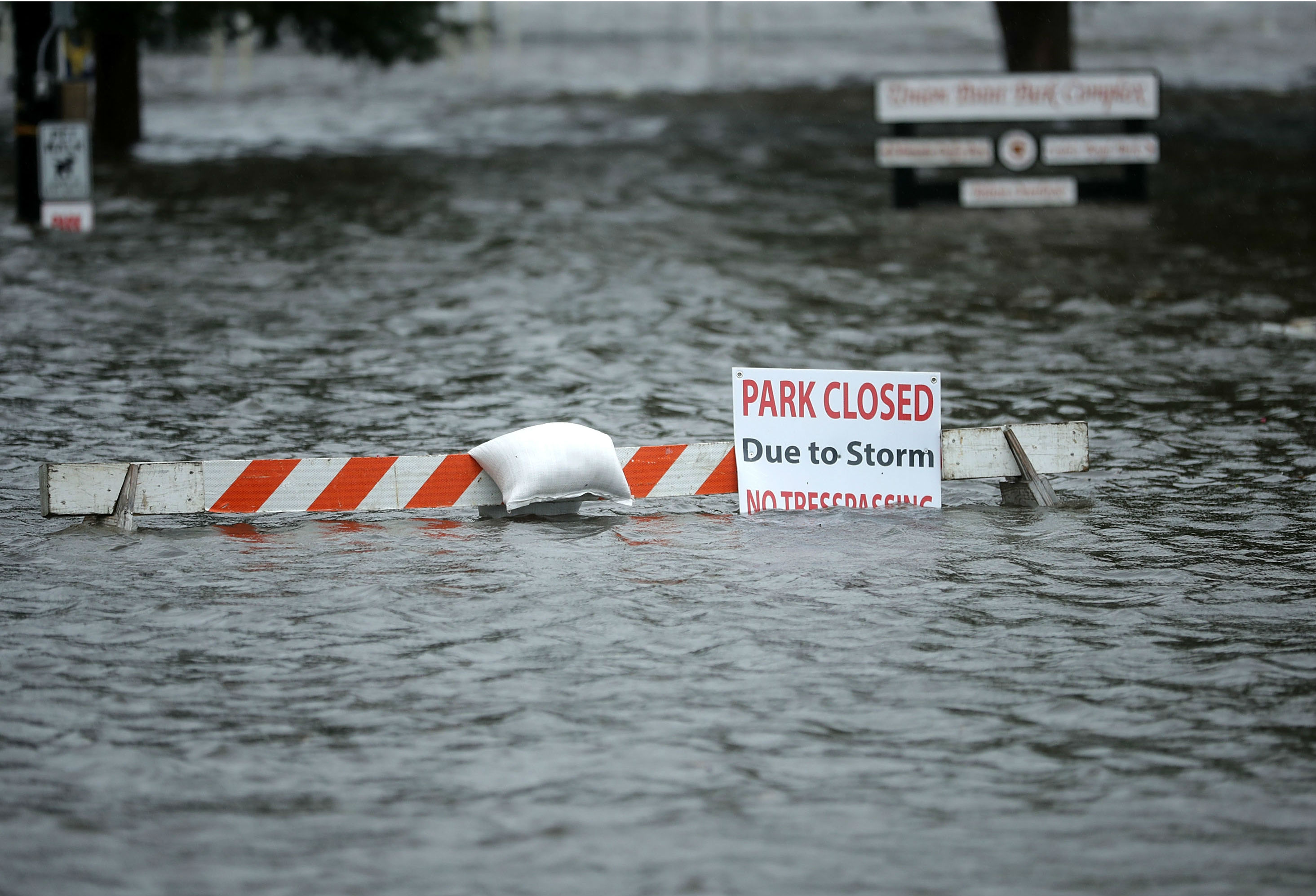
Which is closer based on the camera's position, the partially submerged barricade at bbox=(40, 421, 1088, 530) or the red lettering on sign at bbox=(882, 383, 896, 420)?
the partially submerged barricade at bbox=(40, 421, 1088, 530)

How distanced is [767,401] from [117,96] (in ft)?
63.1

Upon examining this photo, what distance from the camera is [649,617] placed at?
23.8 feet

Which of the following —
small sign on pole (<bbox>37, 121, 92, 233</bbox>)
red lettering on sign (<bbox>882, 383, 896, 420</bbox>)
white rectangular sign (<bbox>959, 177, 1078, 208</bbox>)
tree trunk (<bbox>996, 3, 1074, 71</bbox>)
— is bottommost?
red lettering on sign (<bbox>882, 383, 896, 420</bbox>)

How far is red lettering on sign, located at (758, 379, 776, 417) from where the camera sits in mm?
9555

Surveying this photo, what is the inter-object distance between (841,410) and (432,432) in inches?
131

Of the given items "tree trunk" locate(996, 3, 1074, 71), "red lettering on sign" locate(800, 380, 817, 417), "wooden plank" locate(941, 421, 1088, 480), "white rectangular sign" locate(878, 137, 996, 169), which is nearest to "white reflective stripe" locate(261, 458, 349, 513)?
"red lettering on sign" locate(800, 380, 817, 417)

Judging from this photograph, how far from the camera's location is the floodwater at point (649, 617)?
197 inches

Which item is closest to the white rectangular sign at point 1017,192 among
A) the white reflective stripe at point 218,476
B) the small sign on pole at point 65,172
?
the small sign on pole at point 65,172

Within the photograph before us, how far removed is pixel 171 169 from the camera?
949 inches

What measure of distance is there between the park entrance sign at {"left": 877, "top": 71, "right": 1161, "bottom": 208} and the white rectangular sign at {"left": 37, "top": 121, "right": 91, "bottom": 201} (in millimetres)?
9766

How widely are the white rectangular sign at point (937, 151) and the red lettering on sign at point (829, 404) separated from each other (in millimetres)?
12643

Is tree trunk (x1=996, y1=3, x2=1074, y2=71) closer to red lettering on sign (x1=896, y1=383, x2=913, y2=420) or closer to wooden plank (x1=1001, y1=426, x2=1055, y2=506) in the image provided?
wooden plank (x1=1001, y1=426, x2=1055, y2=506)

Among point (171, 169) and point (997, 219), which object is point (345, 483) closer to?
point (997, 219)

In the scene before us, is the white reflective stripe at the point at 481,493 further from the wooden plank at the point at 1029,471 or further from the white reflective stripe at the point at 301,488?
the wooden plank at the point at 1029,471
